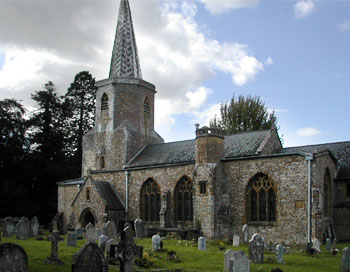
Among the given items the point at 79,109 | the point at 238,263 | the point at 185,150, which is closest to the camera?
the point at 238,263

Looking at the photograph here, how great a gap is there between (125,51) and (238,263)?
2925 centimetres

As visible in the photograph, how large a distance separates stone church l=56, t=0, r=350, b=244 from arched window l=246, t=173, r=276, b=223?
0.06 metres

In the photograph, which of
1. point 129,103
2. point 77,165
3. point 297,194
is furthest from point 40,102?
point 297,194

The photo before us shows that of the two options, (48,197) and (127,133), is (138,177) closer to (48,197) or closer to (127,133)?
(127,133)

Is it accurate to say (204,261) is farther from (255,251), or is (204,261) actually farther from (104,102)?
(104,102)

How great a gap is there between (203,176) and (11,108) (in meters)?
27.0

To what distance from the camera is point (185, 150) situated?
3106cm

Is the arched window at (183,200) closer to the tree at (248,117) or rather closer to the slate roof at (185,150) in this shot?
the slate roof at (185,150)

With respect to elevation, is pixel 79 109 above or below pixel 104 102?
above

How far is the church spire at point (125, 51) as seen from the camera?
38156mm

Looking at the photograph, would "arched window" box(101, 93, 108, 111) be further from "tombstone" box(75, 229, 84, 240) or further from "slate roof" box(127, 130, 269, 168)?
"tombstone" box(75, 229, 84, 240)

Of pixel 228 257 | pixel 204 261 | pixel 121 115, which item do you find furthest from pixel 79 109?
pixel 228 257

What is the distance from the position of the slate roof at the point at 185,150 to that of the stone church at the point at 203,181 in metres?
0.09

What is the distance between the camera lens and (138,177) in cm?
3084
